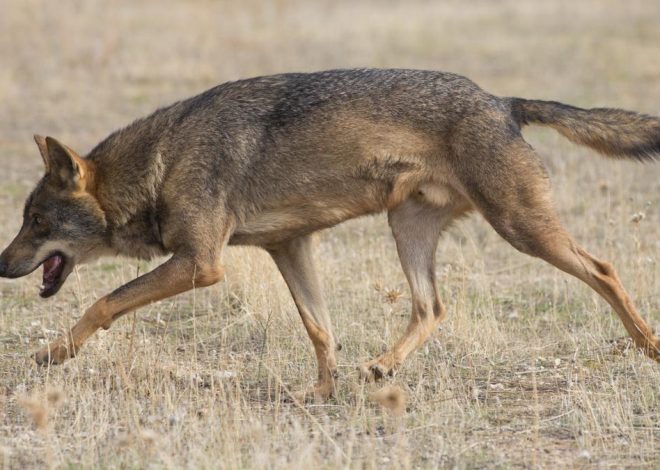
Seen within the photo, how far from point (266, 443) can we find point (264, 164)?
6.39 ft

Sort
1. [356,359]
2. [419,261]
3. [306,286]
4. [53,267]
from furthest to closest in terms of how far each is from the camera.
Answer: [356,359] → [419,261] → [306,286] → [53,267]

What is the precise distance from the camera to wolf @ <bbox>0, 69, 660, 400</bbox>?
6781 millimetres

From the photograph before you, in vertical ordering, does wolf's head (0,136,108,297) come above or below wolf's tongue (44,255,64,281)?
above

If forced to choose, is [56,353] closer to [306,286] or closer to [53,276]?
[53,276]

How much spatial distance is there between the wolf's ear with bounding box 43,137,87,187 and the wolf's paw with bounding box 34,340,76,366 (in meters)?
0.99

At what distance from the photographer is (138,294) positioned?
6.73 m

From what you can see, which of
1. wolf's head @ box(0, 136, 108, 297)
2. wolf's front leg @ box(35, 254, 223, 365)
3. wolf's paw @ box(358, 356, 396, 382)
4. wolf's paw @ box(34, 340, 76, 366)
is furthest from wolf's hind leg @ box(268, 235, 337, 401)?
wolf's paw @ box(34, 340, 76, 366)

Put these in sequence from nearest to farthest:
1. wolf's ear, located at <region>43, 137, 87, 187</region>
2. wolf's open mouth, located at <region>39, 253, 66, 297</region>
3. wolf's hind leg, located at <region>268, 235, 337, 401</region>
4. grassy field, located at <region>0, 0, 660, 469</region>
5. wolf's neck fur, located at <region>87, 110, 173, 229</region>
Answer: grassy field, located at <region>0, 0, 660, 469</region>, wolf's ear, located at <region>43, 137, 87, 187</region>, wolf's neck fur, located at <region>87, 110, 173, 229</region>, wolf's open mouth, located at <region>39, 253, 66, 297</region>, wolf's hind leg, located at <region>268, 235, 337, 401</region>

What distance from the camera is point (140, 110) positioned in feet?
56.3

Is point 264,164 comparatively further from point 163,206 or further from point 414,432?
point 414,432

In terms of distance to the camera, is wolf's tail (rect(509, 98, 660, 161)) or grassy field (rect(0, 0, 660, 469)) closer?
grassy field (rect(0, 0, 660, 469))

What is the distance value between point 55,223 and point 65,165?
1.17ft

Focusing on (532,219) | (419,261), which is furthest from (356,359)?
(532,219)

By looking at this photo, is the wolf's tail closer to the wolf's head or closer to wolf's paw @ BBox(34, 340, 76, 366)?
the wolf's head
